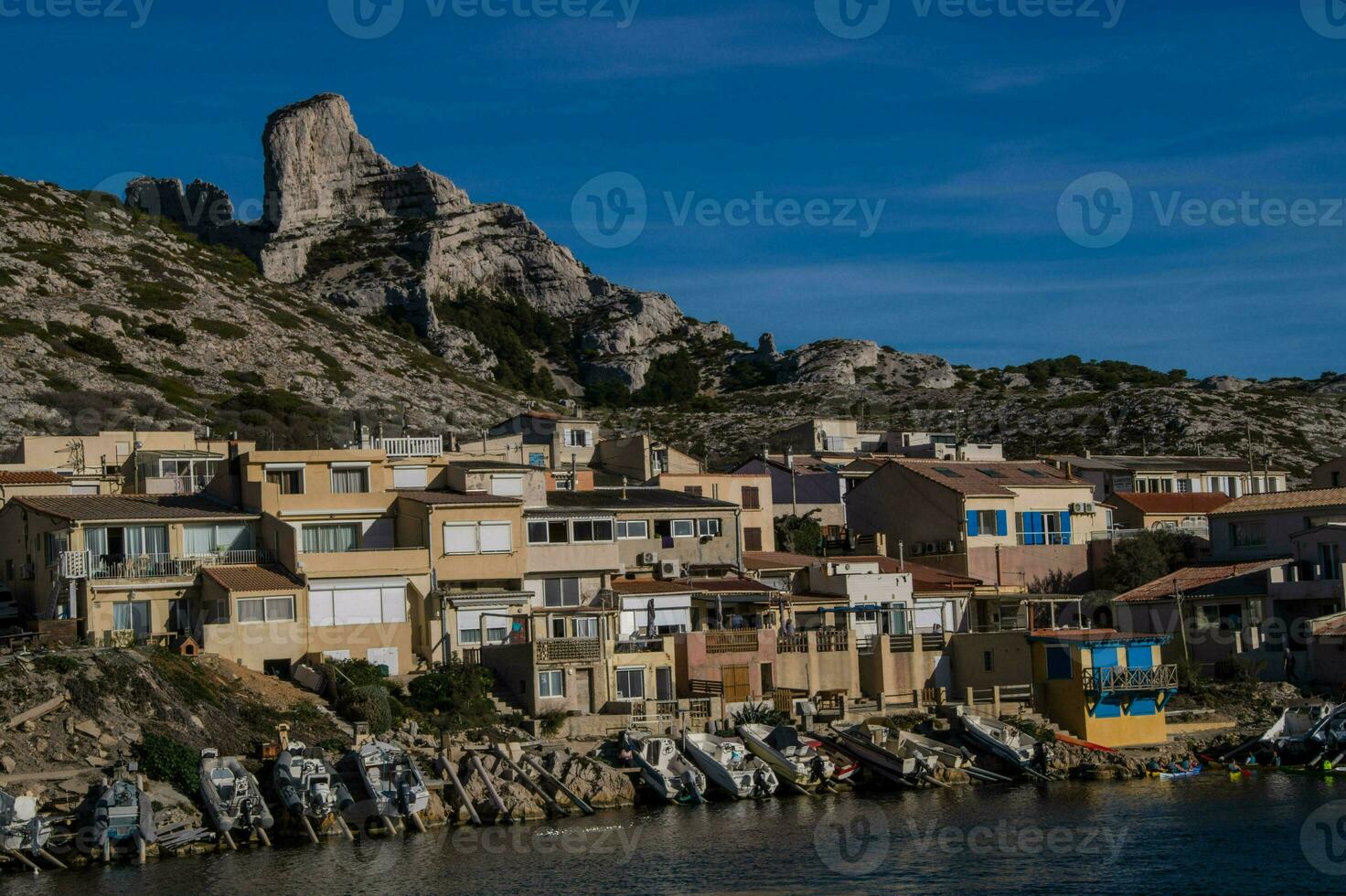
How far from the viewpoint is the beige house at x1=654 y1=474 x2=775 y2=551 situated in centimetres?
7644

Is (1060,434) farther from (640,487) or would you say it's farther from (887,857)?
(887,857)

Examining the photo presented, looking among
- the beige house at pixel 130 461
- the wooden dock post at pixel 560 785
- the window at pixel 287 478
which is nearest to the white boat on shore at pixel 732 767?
the wooden dock post at pixel 560 785

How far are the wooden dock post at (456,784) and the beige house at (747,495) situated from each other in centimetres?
3077

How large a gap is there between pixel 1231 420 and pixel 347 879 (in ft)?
334

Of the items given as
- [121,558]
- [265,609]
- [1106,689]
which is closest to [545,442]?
[121,558]

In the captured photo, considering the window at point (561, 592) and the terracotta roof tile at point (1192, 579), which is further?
the terracotta roof tile at point (1192, 579)

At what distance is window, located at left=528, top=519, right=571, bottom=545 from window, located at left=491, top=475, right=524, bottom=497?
120 inches

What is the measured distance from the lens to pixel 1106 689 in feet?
186

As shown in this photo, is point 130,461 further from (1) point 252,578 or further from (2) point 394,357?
(2) point 394,357

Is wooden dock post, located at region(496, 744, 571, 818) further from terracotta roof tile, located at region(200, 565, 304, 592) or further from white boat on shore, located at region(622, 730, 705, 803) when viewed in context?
terracotta roof tile, located at region(200, 565, 304, 592)

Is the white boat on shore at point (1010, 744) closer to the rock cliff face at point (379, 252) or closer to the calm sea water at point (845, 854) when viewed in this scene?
the calm sea water at point (845, 854)
